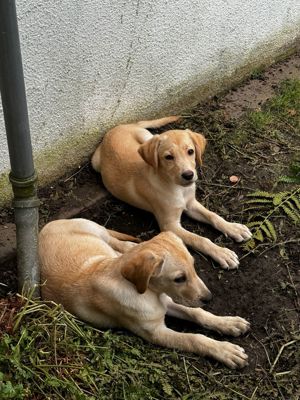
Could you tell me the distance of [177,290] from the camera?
13.1 ft

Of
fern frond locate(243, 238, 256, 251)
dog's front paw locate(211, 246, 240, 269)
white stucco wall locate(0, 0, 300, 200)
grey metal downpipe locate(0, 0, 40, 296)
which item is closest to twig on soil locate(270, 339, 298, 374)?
dog's front paw locate(211, 246, 240, 269)

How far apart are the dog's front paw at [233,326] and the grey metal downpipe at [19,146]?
1259mm

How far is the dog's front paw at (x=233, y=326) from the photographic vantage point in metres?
4.15

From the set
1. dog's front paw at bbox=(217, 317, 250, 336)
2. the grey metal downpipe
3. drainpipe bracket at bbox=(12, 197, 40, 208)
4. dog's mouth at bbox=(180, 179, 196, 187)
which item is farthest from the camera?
dog's mouth at bbox=(180, 179, 196, 187)

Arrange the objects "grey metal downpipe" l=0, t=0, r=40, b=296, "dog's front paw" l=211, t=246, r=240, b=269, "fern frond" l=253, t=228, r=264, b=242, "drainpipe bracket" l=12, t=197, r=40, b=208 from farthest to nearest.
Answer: "fern frond" l=253, t=228, r=264, b=242, "dog's front paw" l=211, t=246, r=240, b=269, "drainpipe bracket" l=12, t=197, r=40, b=208, "grey metal downpipe" l=0, t=0, r=40, b=296

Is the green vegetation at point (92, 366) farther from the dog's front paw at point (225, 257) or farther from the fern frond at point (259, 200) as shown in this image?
the fern frond at point (259, 200)

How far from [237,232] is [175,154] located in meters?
0.80

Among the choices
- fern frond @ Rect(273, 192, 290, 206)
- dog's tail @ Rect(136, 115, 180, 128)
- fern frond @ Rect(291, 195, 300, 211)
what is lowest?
fern frond @ Rect(291, 195, 300, 211)

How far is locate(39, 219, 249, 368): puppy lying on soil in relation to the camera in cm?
387

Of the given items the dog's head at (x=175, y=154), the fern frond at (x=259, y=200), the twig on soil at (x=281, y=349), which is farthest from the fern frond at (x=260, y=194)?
the twig on soil at (x=281, y=349)

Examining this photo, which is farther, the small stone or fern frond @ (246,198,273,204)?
the small stone

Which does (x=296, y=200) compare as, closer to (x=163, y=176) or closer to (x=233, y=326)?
(x=163, y=176)

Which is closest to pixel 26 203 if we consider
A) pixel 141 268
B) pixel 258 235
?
pixel 141 268

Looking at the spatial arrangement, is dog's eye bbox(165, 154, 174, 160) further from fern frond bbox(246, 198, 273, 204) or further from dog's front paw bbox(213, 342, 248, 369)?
dog's front paw bbox(213, 342, 248, 369)
